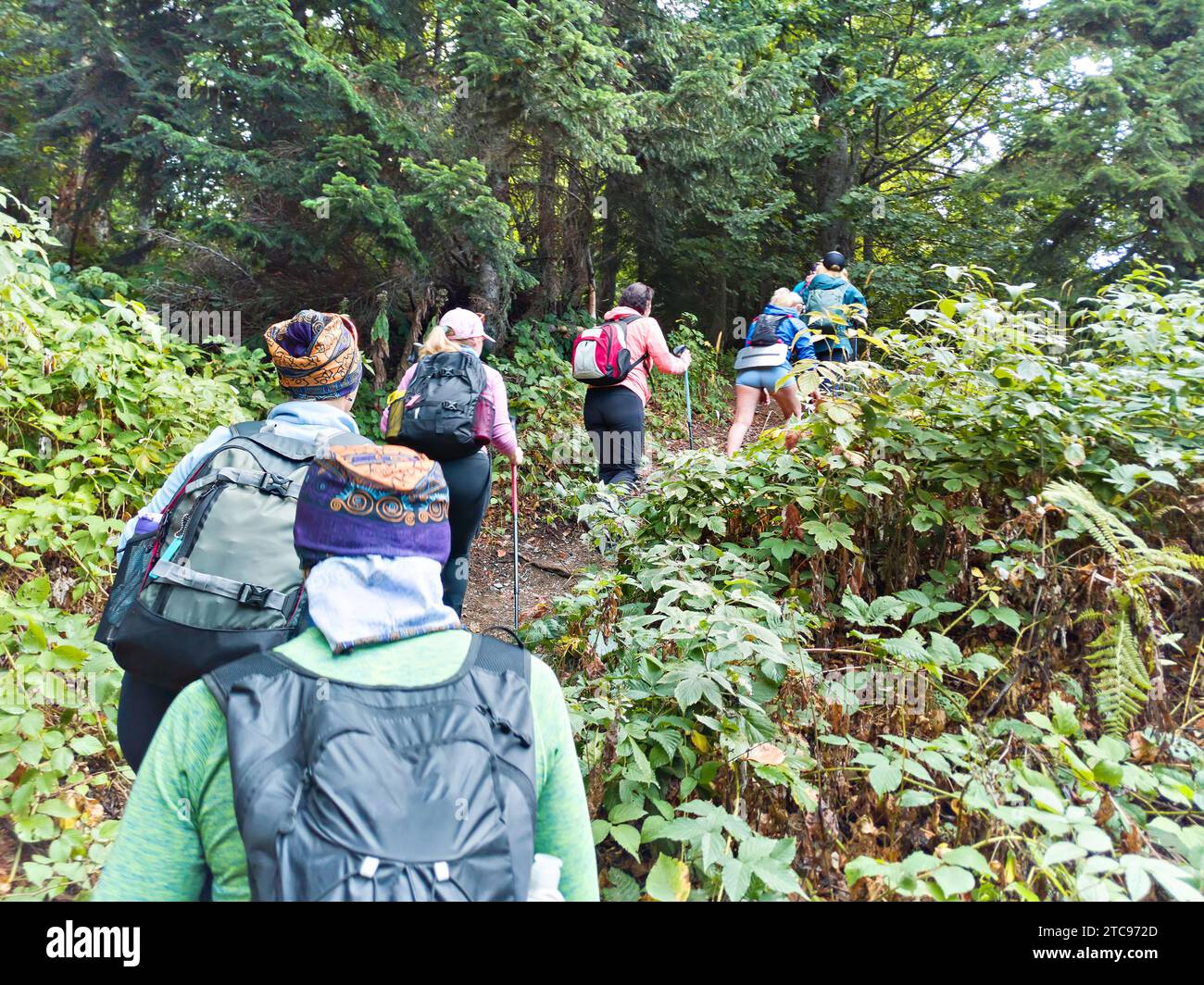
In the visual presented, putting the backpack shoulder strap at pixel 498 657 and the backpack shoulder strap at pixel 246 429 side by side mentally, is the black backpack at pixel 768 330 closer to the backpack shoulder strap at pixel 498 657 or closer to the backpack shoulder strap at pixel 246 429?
the backpack shoulder strap at pixel 246 429

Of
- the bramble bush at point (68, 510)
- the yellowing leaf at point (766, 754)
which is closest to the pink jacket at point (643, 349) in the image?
the bramble bush at point (68, 510)

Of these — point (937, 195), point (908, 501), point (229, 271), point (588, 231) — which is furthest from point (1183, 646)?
point (937, 195)

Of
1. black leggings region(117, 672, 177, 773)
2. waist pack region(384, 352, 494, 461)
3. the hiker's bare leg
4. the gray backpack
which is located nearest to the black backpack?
the hiker's bare leg

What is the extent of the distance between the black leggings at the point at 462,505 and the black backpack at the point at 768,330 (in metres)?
4.18

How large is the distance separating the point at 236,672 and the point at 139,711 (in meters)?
1.21

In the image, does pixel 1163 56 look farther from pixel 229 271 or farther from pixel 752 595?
pixel 229 271

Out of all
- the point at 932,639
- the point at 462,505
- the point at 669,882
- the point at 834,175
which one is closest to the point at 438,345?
the point at 462,505

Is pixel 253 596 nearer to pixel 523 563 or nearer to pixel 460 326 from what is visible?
pixel 460 326

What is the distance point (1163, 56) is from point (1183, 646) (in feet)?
31.5

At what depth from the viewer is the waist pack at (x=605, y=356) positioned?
20.2 ft

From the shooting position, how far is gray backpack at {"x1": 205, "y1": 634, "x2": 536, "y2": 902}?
1165 mm

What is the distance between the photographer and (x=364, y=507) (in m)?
1.51
